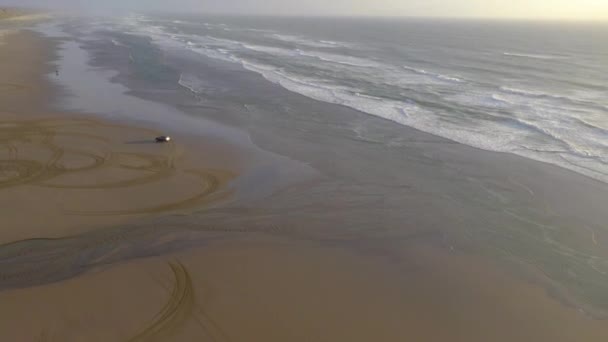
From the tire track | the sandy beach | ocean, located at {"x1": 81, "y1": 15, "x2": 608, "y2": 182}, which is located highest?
ocean, located at {"x1": 81, "y1": 15, "x2": 608, "y2": 182}

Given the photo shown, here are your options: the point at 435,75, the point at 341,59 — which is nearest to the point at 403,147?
the point at 435,75

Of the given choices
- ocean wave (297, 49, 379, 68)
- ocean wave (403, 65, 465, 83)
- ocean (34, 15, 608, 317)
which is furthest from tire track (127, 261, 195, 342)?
ocean wave (297, 49, 379, 68)

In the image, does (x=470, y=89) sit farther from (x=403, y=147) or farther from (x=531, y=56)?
(x=531, y=56)

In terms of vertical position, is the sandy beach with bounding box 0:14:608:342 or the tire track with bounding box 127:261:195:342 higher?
the sandy beach with bounding box 0:14:608:342

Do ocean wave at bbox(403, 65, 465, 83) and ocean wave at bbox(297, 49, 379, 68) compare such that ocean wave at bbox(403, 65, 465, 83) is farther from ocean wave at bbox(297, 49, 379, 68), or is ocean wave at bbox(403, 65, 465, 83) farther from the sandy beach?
the sandy beach

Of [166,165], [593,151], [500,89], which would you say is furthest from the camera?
[500,89]

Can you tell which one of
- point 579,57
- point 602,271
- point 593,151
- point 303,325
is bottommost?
point 303,325

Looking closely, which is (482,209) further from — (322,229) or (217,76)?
(217,76)

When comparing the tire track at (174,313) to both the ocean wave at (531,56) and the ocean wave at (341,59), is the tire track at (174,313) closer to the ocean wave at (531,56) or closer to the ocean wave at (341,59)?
the ocean wave at (341,59)

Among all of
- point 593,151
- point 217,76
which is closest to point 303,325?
point 593,151
